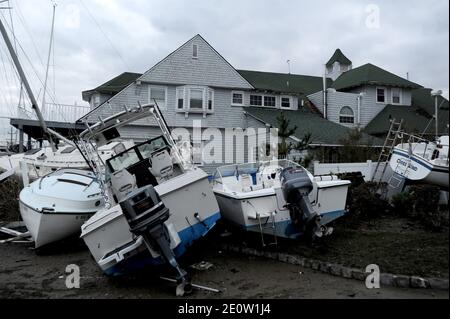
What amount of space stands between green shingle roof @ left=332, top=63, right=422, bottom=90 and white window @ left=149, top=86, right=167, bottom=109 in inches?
490

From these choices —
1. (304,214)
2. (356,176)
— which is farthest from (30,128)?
(304,214)

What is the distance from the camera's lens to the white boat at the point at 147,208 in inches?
238

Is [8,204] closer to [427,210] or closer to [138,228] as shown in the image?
[138,228]

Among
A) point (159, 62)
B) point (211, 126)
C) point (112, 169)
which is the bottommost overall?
point (112, 169)

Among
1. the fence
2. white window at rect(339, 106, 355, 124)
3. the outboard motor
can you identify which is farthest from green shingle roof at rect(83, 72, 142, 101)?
the outboard motor

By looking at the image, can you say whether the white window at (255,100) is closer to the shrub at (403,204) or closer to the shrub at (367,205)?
the shrub at (367,205)

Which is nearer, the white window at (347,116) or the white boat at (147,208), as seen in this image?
the white boat at (147,208)

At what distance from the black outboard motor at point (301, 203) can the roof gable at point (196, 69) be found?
49.8 ft

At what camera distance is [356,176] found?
11.9 m

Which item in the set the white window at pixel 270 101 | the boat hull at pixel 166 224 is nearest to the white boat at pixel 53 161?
the boat hull at pixel 166 224

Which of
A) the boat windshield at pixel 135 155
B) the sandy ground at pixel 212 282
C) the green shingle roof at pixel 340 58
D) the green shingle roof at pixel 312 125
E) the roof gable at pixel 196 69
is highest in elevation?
the green shingle roof at pixel 340 58
